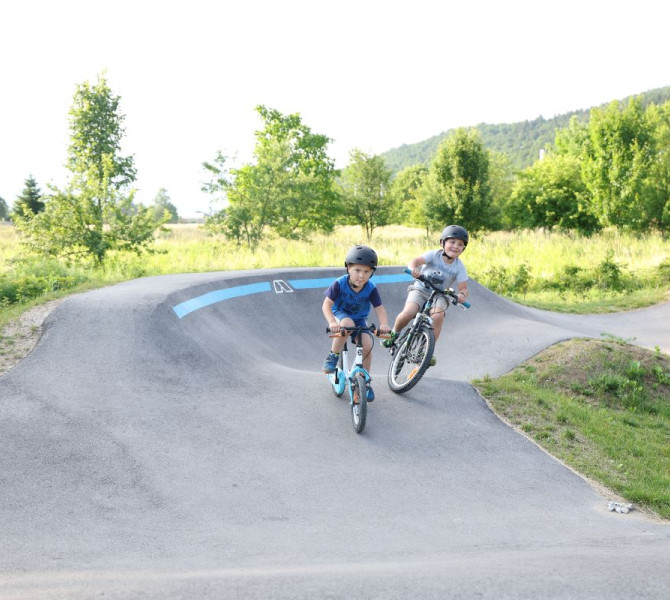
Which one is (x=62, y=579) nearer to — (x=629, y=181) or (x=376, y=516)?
(x=376, y=516)

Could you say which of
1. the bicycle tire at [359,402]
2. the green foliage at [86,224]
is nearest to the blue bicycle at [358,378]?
the bicycle tire at [359,402]

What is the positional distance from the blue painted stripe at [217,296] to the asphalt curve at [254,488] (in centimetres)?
11

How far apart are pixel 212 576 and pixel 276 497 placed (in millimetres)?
1608

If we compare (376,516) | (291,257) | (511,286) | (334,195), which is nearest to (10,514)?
(376,516)

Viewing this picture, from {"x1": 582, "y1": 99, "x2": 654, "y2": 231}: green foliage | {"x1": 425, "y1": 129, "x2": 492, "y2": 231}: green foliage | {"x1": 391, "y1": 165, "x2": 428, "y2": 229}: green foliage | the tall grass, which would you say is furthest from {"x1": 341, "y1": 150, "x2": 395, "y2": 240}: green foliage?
{"x1": 582, "y1": 99, "x2": 654, "y2": 231}: green foliage

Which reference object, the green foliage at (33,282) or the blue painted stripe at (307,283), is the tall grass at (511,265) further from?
the blue painted stripe at (307,283)

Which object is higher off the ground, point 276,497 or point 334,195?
point 334,195

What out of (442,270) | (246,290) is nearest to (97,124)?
(246,290)

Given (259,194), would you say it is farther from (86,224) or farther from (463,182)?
(463,182)

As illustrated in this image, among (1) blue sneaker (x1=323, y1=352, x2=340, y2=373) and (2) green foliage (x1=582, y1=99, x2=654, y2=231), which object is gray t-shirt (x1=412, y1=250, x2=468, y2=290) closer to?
(1) blue sneaker (x1=323, y1=352, x2=340, y2=373)

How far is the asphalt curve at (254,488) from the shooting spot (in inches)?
124

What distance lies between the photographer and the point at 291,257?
18.3 metres

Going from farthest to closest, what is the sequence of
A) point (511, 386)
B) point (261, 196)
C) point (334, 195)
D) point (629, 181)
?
point (334, 195)
point (629, 181)
point (261, 196)
point (511, 386)

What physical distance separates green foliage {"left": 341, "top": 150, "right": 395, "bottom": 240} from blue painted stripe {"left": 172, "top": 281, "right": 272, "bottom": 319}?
2661 cm
